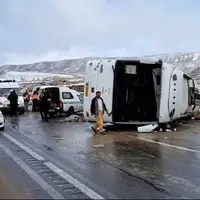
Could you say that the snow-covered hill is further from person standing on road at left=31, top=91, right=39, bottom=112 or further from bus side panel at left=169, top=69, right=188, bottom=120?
bus side panel at left=169, top=69, right=188, bottom=120

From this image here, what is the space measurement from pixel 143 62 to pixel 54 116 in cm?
1125

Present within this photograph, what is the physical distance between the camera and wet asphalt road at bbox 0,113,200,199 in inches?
269

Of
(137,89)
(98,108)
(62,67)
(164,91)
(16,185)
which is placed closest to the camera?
(16,185)

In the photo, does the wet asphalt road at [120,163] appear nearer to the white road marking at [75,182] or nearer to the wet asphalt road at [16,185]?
the wet asphalt road at [16,185]

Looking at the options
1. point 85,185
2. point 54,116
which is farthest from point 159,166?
point 54,116

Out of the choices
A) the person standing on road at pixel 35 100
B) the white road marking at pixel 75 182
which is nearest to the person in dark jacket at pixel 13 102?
the person standing on road at pixel 35 100

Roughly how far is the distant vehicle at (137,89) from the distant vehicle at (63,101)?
28.5ft

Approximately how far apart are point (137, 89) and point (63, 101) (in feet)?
28.8

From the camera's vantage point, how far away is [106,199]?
614cm

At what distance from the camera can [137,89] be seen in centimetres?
1797

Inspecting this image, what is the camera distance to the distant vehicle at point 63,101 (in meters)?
25.8

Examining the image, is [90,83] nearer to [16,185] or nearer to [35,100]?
[16,185]

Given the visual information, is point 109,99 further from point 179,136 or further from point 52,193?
point 52,193

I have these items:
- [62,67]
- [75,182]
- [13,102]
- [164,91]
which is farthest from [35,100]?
[62,67]
